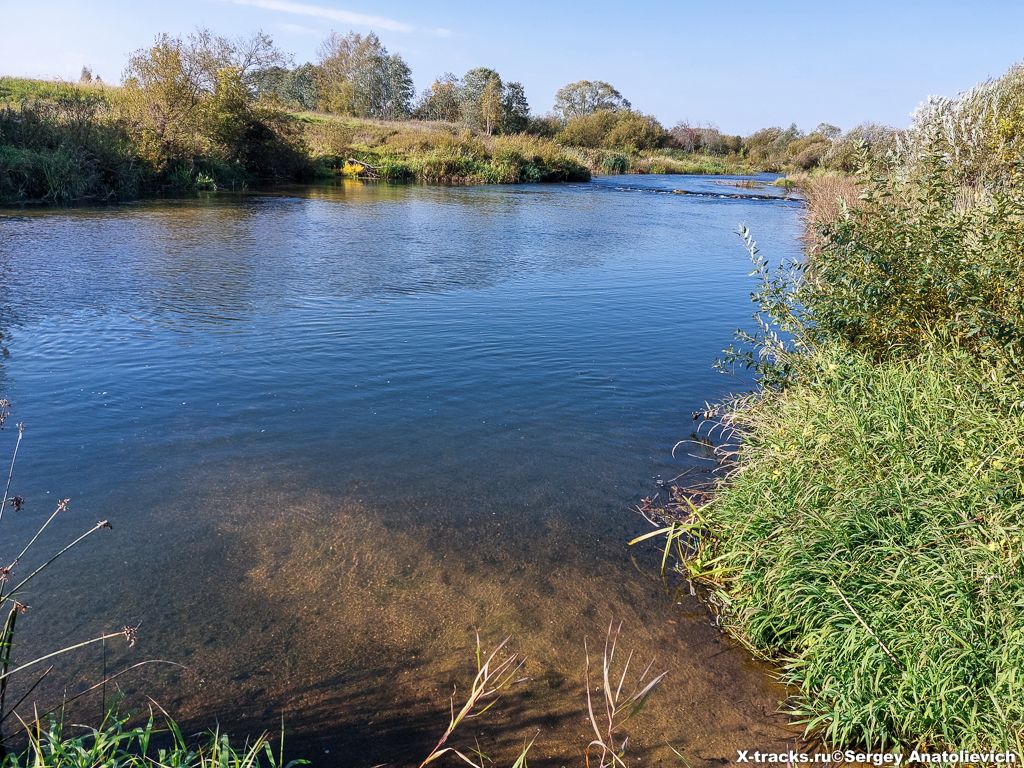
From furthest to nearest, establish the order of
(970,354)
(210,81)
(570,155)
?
(570,155)
(210,81)
(970,354)

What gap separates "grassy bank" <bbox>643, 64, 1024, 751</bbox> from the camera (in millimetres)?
3430

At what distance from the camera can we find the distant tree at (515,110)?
61.8 m

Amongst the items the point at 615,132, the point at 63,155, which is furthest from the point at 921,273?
the point at 615,132

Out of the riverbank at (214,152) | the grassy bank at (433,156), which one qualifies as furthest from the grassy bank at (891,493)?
the grassy bank at (433,156)

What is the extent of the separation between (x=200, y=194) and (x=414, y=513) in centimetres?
2580

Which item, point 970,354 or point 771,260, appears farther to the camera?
point 771,260

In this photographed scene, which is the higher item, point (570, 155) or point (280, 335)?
point (570, 155)

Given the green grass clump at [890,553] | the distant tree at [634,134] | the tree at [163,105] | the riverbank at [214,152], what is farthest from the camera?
the distant tree at [634,134]

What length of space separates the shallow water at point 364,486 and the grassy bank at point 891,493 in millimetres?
429

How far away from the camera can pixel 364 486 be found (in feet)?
20.4

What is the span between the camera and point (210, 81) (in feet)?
105

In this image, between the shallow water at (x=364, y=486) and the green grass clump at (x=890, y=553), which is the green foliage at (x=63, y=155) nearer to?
the shallow water at (x=364, y=486)

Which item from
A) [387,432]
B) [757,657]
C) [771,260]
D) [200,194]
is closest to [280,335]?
[387,432]

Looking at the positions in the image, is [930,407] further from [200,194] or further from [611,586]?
[200,194]
